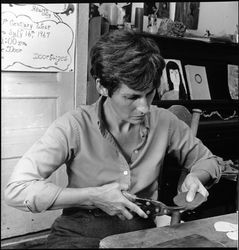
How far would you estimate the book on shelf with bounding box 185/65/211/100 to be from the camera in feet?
3.60

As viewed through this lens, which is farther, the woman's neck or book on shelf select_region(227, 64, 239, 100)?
book on shelf select_region(227, 64, 239, 100)

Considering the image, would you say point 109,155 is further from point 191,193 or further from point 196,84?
point 196,84

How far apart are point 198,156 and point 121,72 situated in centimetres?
32

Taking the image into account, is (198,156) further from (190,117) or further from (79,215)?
(79,215)

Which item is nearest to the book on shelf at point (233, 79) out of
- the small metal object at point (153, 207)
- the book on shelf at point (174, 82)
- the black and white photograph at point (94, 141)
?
the book on shelf at point (174, 82)

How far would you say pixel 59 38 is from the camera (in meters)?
A: 0.68

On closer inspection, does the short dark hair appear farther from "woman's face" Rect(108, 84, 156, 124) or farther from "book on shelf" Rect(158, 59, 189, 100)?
"book on shelf" Rect(158, 59, 189, 100)

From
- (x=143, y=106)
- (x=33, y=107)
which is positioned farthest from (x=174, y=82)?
(x=33, y=107)

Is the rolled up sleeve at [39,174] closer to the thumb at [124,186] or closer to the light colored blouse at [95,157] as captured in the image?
the light colored blouse at [95,157]

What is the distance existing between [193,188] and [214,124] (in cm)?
38

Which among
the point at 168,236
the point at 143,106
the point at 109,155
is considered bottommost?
the point at 168,236

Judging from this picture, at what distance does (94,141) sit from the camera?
73cm

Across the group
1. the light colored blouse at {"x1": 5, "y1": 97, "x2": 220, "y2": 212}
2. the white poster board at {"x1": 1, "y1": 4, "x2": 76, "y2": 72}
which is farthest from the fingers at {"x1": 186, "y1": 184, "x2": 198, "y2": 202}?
the white poster board at {"x1": 1, "y1": 4, "x2": 76, "y2": 72}

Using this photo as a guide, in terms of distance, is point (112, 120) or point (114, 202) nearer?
point (114, 202)
